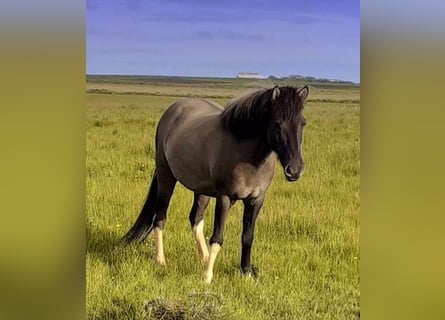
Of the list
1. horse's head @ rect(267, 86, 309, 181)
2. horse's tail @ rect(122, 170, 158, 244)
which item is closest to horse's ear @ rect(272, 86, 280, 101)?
horse's head @ rect(267, 86, 309, 181)

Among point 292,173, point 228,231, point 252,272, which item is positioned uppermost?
point 292,173

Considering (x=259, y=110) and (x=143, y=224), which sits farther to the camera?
(x=143, y=224)

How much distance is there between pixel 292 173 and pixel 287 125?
0.16 metres

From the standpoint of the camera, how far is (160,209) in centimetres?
231

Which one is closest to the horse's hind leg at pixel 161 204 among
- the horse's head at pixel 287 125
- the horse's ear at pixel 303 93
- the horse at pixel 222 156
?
the horse at pixel 222 156

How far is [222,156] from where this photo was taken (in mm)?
2215

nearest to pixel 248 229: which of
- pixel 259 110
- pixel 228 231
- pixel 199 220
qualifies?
pixel 228 231

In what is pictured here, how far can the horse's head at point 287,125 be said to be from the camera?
2.13m

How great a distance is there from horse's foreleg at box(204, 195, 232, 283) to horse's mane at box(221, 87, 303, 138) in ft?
0.75

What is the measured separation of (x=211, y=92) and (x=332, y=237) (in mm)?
652

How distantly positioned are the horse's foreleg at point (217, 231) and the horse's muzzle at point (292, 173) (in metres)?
0.21

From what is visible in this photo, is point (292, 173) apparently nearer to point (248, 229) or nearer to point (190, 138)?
point (248, 229)
